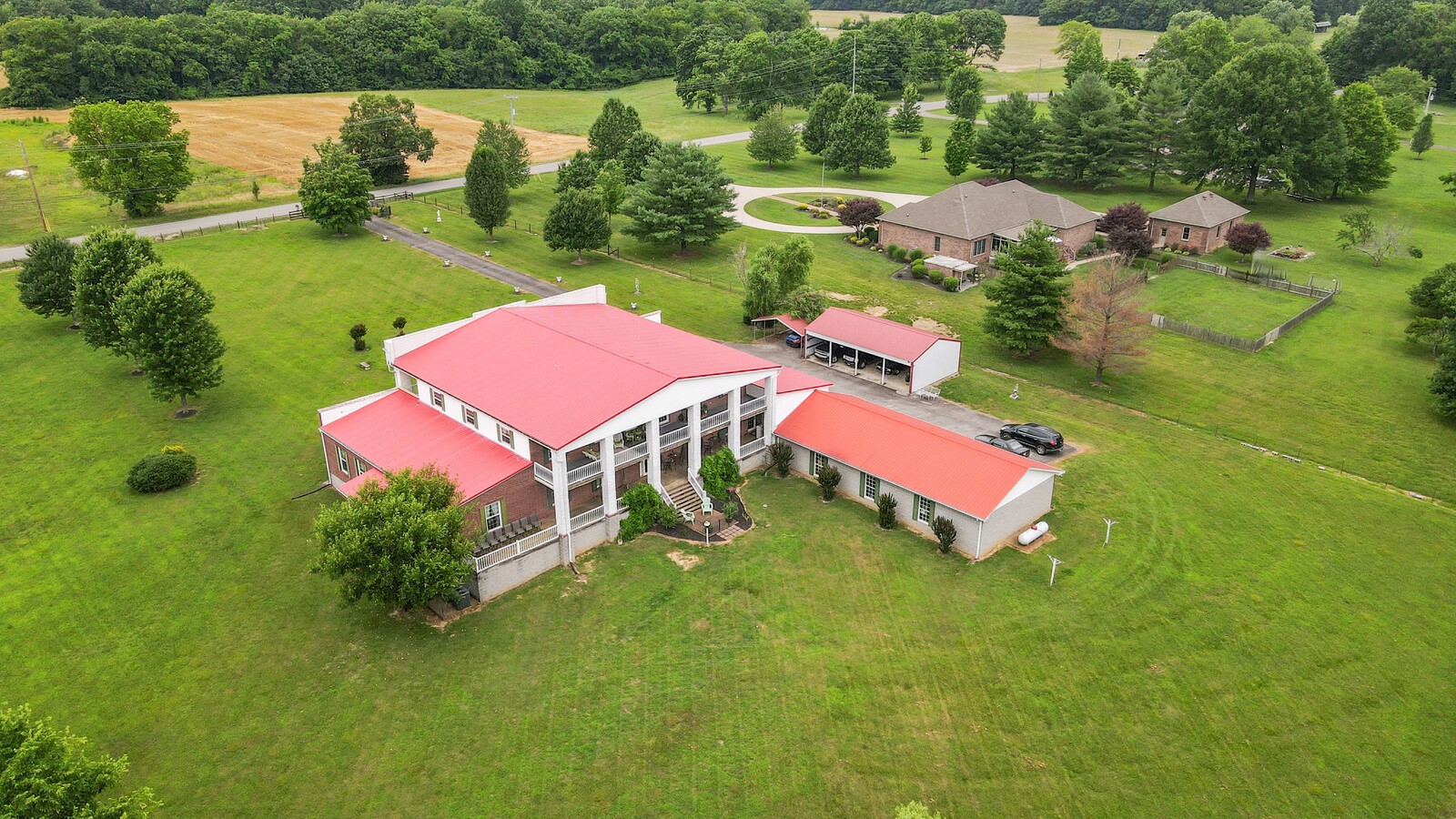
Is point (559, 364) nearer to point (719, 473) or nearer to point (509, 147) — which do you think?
point (719, 473)

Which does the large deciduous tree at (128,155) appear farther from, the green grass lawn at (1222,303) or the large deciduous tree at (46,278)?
the green grass lawn at (1222,303)

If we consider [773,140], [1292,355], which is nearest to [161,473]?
[1292,355]

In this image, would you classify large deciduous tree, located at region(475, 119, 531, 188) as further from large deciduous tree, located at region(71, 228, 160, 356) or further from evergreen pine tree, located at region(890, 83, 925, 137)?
evergreen pine tree, located at region(890, 83, 925, 137)

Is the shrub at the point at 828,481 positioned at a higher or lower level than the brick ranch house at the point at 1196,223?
lower

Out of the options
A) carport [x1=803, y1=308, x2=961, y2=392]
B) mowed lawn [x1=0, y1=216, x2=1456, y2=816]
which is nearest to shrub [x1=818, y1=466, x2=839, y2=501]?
mowed lawn [x1=0, y1=216, x2=1456, y2=816]

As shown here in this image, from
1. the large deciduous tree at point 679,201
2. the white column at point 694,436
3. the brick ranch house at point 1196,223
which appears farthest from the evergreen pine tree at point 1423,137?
the white column at point 694,436
